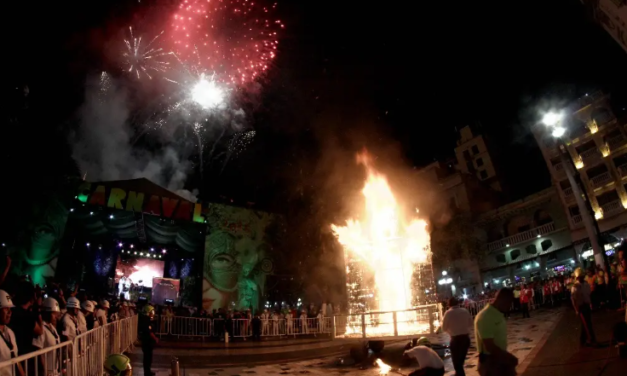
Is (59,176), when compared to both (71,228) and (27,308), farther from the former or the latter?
(27,308)

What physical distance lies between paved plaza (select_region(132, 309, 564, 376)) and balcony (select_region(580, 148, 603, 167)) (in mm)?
24124

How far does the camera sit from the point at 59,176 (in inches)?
787

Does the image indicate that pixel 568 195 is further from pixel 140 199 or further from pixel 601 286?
pixel 140 199

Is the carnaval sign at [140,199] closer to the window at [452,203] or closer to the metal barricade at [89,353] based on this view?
the metal barricade at [89,353]

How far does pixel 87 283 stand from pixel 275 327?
12301 mm

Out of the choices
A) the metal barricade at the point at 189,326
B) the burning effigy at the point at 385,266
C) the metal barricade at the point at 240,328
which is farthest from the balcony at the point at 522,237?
the metal barricade at the point at 189,326

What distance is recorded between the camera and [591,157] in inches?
1247

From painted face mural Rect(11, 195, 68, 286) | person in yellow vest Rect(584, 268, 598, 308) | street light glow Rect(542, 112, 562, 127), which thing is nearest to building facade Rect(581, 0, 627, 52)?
street light glow Rect(542, 112, 562, 127)

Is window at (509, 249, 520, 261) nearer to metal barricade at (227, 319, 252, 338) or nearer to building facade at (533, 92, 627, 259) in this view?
building facade at (533, 92, 627, 259)

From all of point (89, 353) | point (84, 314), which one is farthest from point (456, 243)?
point (89, 353)

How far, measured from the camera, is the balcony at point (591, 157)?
31203mm

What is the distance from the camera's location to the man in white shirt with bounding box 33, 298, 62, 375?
467 cm

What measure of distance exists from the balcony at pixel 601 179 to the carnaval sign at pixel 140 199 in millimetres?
30356

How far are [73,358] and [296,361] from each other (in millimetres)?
8119
